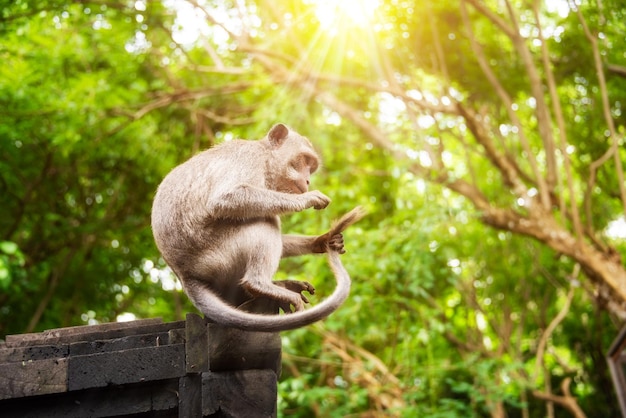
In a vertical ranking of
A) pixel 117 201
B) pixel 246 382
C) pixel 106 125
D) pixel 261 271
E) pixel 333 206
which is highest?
pixel 261 271

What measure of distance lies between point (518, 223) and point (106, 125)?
6915 mm

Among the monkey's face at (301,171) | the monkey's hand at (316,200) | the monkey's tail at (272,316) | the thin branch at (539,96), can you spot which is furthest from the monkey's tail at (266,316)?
the thin branch at (539,96)

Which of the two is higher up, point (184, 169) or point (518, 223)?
point (184, 169)

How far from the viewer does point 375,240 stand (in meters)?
8.80

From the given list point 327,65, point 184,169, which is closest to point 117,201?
point 327,65

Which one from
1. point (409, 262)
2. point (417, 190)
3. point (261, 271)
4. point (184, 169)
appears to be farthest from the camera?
point (417, 190)

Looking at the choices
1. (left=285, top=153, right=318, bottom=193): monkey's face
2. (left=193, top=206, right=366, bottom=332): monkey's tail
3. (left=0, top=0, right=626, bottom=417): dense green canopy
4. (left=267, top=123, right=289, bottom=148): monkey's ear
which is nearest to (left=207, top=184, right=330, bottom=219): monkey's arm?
(left=193, top=206, right=366, bottom=332): monkey's tail

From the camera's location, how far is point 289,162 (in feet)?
13.4

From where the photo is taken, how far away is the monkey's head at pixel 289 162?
159 inches

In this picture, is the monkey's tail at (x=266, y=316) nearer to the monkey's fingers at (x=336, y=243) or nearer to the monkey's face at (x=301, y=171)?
the monkey's fingers at (x=336, y=243)

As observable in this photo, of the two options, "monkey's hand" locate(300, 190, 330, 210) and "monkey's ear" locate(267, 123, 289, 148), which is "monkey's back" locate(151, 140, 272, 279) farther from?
"monkey's ear" locate(267, 123, 289, 148)

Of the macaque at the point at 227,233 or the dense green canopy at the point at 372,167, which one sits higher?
the macaque at the point at 227,233

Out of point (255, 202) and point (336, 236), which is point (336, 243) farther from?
point (255, 202)

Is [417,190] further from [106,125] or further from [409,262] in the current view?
[106,125]
